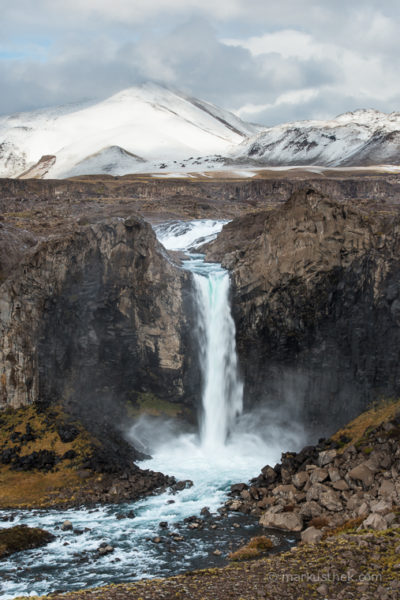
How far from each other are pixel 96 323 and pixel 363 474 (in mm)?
30260

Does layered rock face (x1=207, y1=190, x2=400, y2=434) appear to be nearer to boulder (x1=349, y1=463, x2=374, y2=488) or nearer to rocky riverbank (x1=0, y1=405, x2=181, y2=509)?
boulder (x1=349, y1=463, x2=374, y2=488)

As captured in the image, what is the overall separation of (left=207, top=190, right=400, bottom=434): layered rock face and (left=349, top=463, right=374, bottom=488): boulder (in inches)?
589

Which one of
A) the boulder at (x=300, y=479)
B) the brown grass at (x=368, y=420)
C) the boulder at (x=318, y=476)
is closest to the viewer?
the boulder at (x=318, y=476)

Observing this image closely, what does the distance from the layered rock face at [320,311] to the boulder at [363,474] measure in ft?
49.1

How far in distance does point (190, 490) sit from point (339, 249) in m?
26.9

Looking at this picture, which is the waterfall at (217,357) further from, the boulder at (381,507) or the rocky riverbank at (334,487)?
the boulder at (381,507)

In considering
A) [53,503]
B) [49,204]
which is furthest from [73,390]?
[49,204]

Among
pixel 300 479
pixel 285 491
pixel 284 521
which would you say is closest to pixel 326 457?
pixel 300 479

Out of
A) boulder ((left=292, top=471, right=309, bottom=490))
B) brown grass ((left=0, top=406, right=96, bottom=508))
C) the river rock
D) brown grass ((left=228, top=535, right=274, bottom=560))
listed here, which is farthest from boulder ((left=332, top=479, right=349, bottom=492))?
brown grass ((left=0, top=406, right=96, bottom=508))

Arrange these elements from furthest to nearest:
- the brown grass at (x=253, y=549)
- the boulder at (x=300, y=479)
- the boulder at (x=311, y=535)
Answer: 1. the boulder at (x=300, y=479)
2. the boulder at (x=311, y=535)
3. the brown grass at (x=253, y=549)

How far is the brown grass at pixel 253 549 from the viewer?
3397 centimetres

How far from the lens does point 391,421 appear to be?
46906 millimetres

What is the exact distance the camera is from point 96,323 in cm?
5997

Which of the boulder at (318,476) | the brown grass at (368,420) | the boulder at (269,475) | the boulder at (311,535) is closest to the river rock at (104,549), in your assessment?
the boulder at (311,535)
